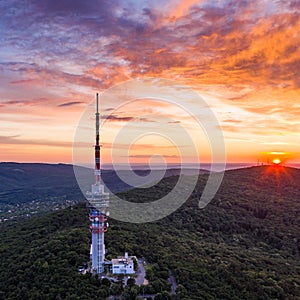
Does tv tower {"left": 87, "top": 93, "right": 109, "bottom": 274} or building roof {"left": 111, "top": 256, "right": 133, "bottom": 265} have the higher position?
tv tower {"left": 87, "top": 93, "right": 109, "bottom": 274}

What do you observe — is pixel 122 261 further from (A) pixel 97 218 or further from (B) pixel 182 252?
(B) pixel 182 252

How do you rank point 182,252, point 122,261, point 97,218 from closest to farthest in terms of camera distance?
point 122,261 → point 97,218 → point 182,252

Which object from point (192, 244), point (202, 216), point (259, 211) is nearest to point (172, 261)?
point (192, 244)

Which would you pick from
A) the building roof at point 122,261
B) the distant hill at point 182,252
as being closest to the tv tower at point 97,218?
the building roof at point 122,261

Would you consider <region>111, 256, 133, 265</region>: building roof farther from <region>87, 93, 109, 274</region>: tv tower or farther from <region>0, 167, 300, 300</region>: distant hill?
<region>0, 167, 300, 300</region>: distant hill

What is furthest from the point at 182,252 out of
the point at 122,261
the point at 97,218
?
the point at 97,218

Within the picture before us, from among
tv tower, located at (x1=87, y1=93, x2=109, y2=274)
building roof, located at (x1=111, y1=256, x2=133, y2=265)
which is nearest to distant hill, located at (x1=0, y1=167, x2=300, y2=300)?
building roof, located at (x1=111, y1=256, x2=133, y2=265)

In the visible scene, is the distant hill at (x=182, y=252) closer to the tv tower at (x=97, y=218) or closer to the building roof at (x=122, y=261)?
the building roof at (x=122, y=261)
